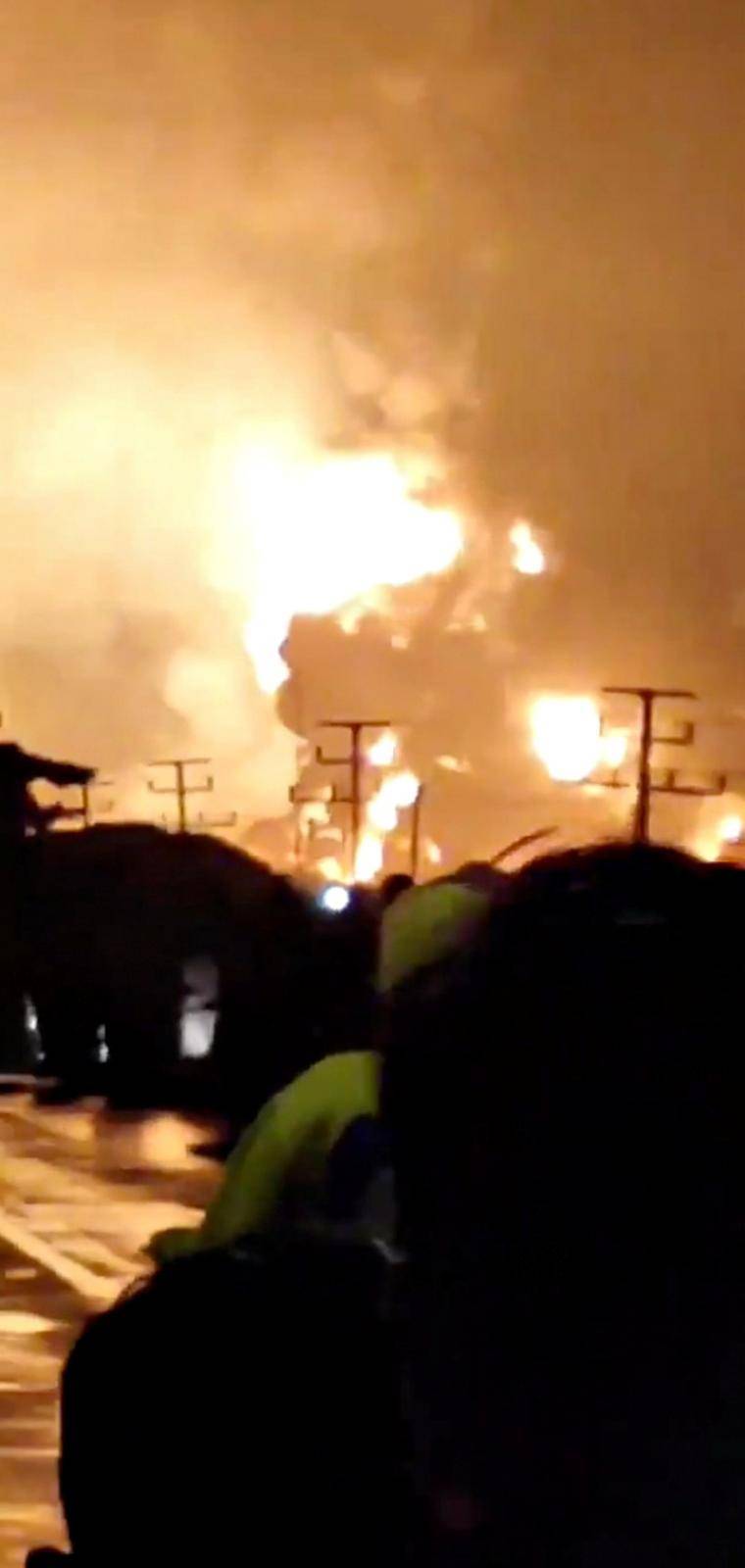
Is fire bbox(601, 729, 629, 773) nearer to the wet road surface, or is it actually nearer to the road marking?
the wet road surface

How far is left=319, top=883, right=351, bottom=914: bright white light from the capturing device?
488 inches

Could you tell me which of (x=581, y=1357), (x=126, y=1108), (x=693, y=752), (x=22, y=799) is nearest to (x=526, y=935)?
(x=581, y=1357)

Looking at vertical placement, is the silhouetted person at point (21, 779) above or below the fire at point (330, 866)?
above

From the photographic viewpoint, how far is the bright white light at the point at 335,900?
12406 mm

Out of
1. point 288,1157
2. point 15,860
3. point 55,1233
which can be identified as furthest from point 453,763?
point 288,1157

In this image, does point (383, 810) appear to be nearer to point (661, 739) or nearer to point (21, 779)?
point (661, 739)

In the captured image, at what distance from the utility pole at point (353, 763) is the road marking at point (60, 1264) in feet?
34.6

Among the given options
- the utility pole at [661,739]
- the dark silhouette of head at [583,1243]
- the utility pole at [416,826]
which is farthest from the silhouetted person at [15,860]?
the dark silhouette of head at [583,1243]

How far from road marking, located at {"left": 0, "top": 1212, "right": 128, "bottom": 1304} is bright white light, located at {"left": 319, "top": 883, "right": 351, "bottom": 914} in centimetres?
573

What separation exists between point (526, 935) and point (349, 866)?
18072 millimetres

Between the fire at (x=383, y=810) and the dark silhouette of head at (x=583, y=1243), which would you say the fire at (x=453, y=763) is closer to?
the fire at (x=383, y=810)

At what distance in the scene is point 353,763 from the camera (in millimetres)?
17688

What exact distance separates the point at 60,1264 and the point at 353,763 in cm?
1201

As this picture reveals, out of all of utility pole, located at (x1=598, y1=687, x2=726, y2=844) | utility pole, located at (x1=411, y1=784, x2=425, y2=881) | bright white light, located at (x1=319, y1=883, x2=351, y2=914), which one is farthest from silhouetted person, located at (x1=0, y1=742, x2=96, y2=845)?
utility pole, located at (x1=411, y1=784, x2=425, y2=881)
